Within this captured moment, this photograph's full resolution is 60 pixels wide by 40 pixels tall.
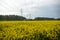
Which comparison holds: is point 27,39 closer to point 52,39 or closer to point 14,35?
point 14,35

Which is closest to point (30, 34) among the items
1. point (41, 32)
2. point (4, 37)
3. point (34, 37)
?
point (34, 37)

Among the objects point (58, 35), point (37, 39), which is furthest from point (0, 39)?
point (58, 35)

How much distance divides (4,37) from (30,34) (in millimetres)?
1862

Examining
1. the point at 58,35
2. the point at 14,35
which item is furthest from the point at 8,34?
the point at 58,35

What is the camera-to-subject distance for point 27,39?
1030 centimetres

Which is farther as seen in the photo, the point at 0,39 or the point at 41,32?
the point at 41,32

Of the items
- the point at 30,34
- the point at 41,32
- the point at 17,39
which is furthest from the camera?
the point at 41,32

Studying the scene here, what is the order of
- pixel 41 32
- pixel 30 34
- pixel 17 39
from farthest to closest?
pixel 41 32 < pixel 30 34 < pixel 17 39

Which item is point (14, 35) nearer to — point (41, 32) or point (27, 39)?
point (27, 39)

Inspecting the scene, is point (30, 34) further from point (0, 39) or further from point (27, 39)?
point (0, 39)

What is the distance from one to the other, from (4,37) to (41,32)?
116 inches

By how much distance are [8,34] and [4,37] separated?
1.52 ft

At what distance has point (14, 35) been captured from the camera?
34.8 feet

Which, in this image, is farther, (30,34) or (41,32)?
(41,32)
